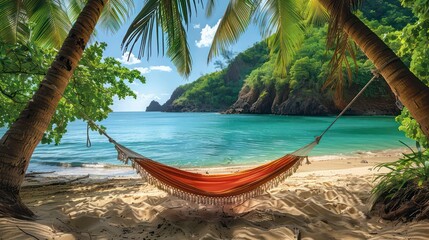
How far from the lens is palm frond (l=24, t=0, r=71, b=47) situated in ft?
11.3

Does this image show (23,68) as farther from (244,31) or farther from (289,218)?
(289,218)

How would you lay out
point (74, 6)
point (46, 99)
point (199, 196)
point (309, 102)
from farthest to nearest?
point (309, 102) → point (74, 6) → point (199, 196) → point (46, 99)

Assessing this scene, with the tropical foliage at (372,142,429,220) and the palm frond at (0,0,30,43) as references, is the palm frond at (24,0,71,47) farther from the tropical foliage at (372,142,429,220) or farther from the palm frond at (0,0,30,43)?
the tropical foliage at (372,142,429,220)

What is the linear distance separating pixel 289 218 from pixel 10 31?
4.07 m

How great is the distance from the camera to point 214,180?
2.16 metres

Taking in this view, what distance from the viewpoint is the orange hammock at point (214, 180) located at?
195 centimetres

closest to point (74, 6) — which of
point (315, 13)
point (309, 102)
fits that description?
point (315, 13)

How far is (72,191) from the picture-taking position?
359 cm

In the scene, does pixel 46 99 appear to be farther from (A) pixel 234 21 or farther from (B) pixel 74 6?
(B) pixel 74 6

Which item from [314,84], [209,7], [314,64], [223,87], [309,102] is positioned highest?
[223,87]

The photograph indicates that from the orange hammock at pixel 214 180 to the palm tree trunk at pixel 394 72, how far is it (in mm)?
748

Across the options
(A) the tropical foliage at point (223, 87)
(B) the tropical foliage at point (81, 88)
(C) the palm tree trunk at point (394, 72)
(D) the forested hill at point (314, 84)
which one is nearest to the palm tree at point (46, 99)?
(B) the tropical foliage at point (81, 88)

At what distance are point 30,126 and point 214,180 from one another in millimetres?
1342

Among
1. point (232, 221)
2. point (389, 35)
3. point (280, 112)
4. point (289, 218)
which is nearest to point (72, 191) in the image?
point (232, 221)
